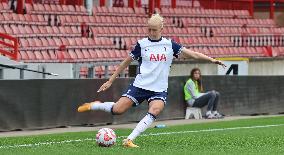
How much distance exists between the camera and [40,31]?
28.3m

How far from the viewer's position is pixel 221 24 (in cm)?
A: 3878

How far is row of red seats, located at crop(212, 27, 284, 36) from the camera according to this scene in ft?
124

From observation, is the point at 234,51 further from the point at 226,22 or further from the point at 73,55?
the point at 73,55

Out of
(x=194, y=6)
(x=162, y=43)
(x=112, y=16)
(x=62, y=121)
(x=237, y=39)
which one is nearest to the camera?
(x=162, y=43)

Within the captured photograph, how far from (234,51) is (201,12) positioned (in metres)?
3.48

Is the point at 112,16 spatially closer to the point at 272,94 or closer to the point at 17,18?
the point at 17,18

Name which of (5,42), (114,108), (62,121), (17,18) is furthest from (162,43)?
(17,18)

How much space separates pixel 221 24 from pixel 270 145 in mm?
25863

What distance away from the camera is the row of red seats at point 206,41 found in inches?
1360

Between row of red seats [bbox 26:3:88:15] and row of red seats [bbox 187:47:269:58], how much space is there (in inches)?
191

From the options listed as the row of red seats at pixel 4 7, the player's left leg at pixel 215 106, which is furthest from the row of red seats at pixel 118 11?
the player's left leg at pixel 215 106

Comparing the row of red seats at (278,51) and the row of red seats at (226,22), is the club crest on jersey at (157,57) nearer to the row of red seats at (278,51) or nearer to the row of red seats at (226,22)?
the row of red seats at (226,22)

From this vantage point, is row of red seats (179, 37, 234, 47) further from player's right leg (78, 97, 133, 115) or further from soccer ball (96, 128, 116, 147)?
soccer ball (96, 128, 116, 147)

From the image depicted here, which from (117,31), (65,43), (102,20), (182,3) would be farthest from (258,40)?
(65,43)
